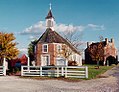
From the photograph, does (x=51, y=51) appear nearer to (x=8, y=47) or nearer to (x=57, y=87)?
Result: (x=8, y=47)

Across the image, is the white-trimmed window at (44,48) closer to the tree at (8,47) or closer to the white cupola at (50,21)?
the white cupola at (50,21)

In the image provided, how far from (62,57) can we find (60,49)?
1602 mm

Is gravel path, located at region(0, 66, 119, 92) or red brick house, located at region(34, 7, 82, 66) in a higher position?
red brick house, located at region(34, 7, 82, 66)

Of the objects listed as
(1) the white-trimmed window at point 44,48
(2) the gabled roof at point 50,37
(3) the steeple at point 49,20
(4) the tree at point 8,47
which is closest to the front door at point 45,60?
(1) the white-trimmed window at point 44,48

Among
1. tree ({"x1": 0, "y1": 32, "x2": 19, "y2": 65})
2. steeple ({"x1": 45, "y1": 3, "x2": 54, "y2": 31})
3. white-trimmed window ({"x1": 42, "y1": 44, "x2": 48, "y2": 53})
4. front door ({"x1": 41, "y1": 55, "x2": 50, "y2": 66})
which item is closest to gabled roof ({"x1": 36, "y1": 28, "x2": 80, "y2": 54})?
white-trimmed window ({"x1": 42, "y1": 44, "x2": 48, "y2": 53})

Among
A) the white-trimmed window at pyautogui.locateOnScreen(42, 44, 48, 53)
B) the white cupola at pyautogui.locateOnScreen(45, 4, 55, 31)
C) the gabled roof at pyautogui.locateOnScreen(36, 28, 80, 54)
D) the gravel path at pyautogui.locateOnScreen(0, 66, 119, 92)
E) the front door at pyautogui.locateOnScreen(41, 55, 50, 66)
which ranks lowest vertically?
the gravel path at pyautogui.locateOnScreen(0, 66, 119, 92)

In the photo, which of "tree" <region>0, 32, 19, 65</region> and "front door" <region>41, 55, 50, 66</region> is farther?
"front door" <region>41, 55, 50, 66</region>

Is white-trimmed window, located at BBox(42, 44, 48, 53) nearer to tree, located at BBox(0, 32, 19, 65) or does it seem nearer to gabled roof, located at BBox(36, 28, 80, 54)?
gabled roof, located at BBox(36, 28, 80, 54)

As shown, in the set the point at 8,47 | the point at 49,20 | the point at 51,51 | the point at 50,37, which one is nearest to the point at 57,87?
the point at 8,47

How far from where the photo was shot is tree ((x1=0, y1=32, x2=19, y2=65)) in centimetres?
3634

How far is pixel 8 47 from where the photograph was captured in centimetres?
3722

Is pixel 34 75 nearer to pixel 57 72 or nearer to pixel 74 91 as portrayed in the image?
pixel 57 72

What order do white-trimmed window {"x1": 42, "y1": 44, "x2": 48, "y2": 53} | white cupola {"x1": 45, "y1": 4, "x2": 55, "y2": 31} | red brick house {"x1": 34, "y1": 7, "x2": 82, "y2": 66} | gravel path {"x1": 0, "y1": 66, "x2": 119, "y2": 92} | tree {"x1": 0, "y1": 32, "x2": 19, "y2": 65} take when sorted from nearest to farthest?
gravel path {"x1": 0, "y1": 66, "x2": 119, "y2": 92} → tree {"x1": 0, "y1": 32, "x2": 19, "y2": 65} → red brick house {"x1": 34, "y1": 7, "x2": 82, "y2": 66} → white-trimmed window {"x1": 42, "y1": 44, "x2": 48, "y2": 53} → white cupola {"x1": 45, "y1": 4, "x2": 55, "y2": 31}

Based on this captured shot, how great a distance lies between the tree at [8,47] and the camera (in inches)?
1431
